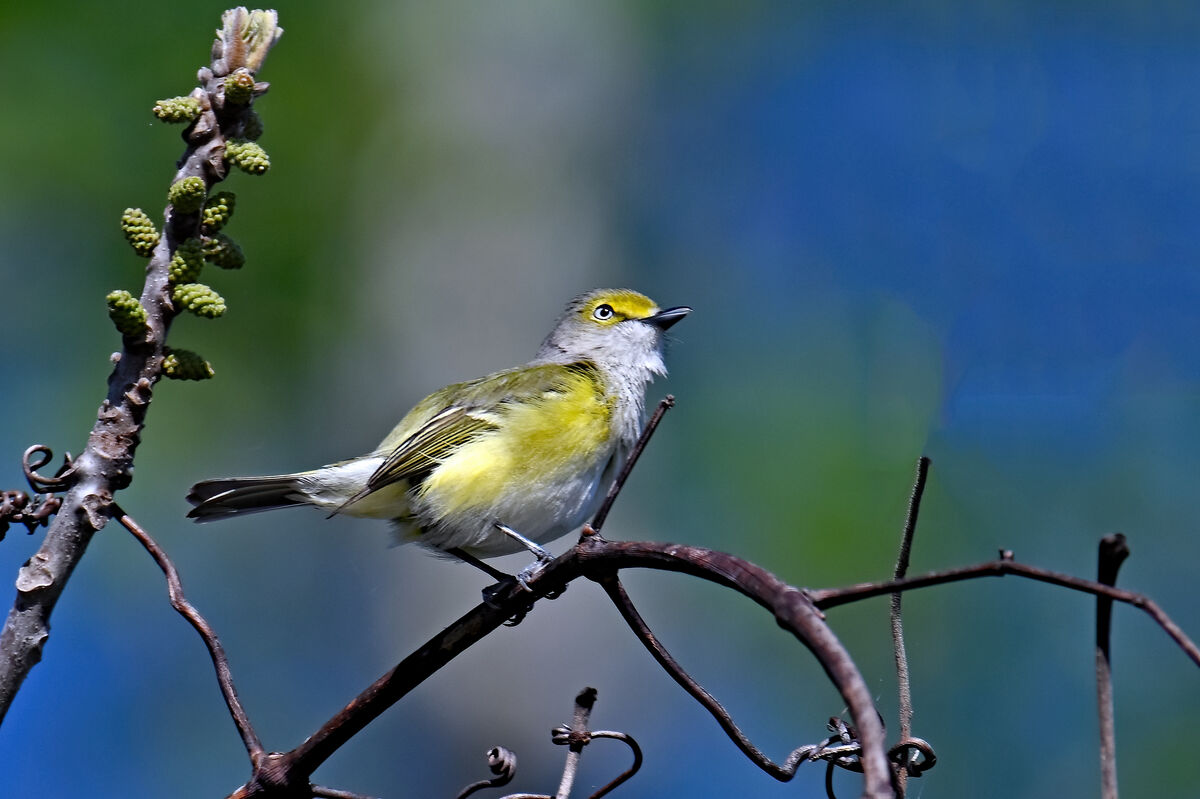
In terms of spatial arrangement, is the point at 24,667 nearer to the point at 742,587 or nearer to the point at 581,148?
the point at 742,587

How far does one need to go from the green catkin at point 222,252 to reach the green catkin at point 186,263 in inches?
0.5

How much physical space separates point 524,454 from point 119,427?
5.46 feet

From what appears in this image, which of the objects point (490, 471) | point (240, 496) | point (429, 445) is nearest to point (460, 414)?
point (429, 445)

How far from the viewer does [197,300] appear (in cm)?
159

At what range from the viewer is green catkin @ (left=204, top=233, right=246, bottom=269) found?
1.65 m

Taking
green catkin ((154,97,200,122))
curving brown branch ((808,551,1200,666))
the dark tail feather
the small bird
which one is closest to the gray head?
the small bird

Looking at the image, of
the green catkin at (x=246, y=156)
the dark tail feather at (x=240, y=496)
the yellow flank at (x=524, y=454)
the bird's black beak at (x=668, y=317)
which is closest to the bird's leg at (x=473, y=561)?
the yellow flank at (x=524, y=454)

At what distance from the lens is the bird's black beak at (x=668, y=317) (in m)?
4.09

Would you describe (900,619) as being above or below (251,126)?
below

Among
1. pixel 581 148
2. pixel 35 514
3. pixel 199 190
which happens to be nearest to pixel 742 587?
pixel 199 190

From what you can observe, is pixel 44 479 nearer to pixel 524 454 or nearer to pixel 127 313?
pixel 127 313

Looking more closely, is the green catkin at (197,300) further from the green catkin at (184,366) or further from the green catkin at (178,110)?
the green catkin at (178,110)

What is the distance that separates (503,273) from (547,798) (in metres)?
5.78

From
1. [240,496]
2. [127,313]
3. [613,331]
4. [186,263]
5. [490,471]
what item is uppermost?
[613,331]
